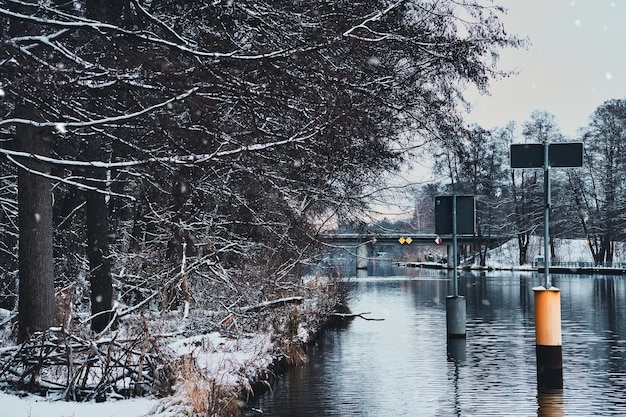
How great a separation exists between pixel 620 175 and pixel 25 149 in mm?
78368

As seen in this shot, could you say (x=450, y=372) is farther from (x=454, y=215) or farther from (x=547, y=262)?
(x=454, y=215)

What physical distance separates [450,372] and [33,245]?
23.9ft

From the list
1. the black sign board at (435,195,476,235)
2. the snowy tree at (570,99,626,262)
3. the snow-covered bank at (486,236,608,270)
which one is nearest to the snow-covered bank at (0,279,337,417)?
the black sign board at (435,195,476,235)

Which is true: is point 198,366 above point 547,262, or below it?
below

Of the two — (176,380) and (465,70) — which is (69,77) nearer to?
(176,380)

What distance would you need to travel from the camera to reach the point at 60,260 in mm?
21328

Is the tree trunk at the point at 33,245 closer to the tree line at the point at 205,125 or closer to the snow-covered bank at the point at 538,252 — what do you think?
the tree line at the point at 205,125

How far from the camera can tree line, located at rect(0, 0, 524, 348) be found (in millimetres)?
11484

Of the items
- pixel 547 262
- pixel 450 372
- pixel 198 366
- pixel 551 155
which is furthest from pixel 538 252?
pixel 198 366

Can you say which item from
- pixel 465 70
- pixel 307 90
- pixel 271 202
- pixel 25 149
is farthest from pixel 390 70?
pixel 25 149

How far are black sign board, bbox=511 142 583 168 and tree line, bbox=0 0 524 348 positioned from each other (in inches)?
89.9

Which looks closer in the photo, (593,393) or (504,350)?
(593,393)

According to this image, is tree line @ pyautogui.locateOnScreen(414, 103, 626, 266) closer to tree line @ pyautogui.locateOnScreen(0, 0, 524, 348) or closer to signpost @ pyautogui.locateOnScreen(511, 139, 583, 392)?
tree line @ pyautogui.locateOnScreen(0, 0, 524, 348)

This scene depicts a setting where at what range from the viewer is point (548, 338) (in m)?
14.1
